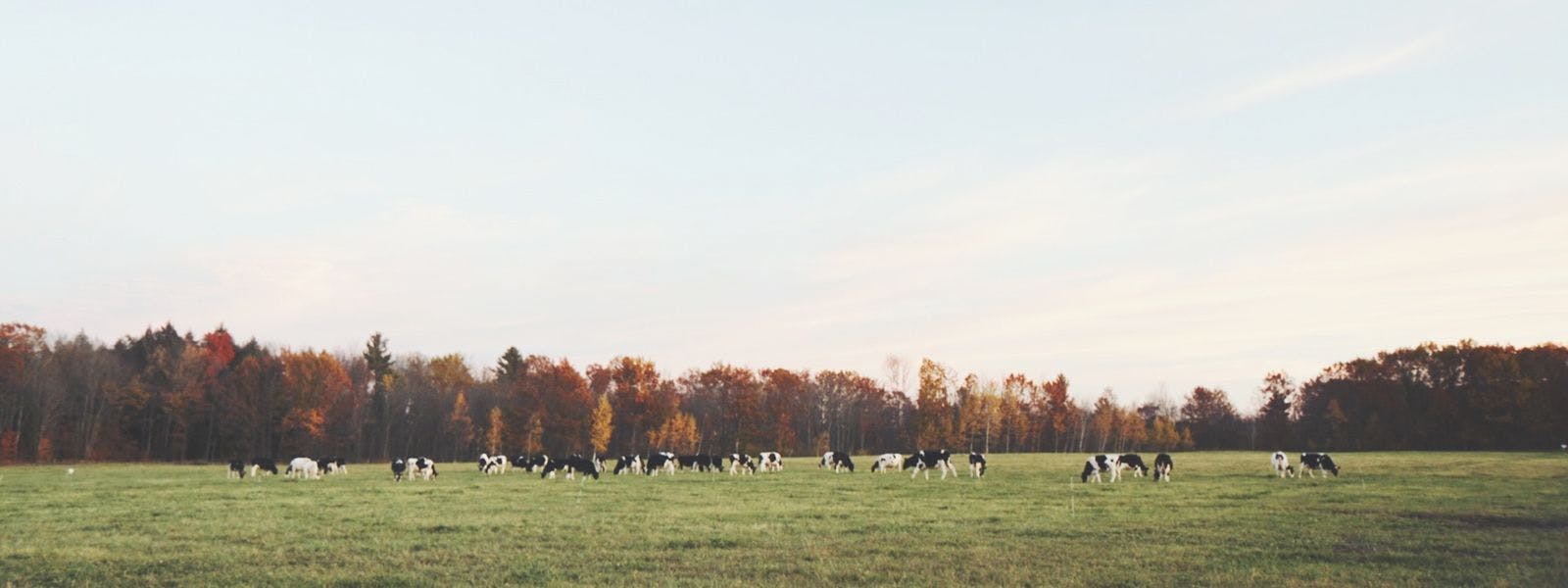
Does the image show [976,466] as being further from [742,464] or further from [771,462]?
[742,464]

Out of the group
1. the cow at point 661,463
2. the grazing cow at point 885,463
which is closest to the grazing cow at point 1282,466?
the grazing cow at point 885,463

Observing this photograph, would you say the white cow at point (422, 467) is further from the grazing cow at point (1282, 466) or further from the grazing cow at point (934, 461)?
the grazing cow at point (1282, 466)

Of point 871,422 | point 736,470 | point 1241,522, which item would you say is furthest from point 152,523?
point 871,422

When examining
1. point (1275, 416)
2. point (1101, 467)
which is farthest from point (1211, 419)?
point (1101, 467)

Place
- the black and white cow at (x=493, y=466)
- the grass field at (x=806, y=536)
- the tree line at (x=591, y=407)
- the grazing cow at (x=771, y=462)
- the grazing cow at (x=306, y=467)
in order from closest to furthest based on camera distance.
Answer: the grass field at (x=806, y=536), the grazing cow at (x=306, y=467), the black and white cow at (x=493, y=466), the grazing cow at (x=771, y=462), the tree line at (x=591, y=407)

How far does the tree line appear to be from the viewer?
84.6 meters

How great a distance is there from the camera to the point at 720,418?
102 metres

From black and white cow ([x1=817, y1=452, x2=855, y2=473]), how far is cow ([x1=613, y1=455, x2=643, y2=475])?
11.3m

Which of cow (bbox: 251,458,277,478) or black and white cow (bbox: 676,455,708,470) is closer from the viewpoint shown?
cow (bbox: 251,458,277,478)

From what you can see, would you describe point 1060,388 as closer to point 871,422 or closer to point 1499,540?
point 871,422

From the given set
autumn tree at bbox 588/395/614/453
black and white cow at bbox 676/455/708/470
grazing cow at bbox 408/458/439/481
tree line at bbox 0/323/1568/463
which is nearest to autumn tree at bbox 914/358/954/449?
tree line at bbox 0/323/1568/463

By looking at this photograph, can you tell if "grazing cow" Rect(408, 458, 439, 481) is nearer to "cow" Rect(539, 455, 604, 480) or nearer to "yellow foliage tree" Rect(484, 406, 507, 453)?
"cow" Rect(539, 455, 604, 480)

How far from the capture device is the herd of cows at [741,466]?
130 ft

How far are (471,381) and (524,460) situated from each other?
7307 centimetres
